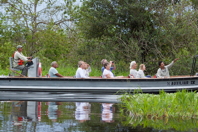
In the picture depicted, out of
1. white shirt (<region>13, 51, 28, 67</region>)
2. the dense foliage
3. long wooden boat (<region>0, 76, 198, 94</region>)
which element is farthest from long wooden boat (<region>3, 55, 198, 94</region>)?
the dense foliage

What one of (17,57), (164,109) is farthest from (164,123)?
(17,57)

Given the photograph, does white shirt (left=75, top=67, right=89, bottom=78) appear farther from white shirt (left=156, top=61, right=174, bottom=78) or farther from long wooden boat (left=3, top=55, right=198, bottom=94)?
white shirt (left=156, top=61, right=174, bottom=78)

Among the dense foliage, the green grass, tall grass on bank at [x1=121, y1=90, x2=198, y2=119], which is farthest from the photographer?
the dense foliage

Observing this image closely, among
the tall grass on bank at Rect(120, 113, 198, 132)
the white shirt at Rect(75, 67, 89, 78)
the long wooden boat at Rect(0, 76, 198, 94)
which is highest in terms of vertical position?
→ the white shirt at Rect(75, 67, 89, 78)

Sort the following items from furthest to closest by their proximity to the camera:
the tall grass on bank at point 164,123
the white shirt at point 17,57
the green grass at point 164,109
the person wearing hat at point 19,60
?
the person wearing hat at point 19,60 → the white shirt at point 17,57 → the green grass at point 164,109 → the tall grass on bank at point 164,123

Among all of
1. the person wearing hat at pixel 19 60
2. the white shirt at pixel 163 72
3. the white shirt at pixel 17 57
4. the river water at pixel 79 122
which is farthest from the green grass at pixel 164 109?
the person wearing hat at pixel 19 60

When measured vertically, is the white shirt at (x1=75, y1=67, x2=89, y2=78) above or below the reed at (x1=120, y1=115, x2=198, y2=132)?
above

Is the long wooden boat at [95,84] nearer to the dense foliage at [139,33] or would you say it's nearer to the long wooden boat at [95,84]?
the long wooden boat at [95,84]

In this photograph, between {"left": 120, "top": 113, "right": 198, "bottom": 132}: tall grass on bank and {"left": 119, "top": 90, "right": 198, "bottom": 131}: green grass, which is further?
{"left": 119, "top": 90, "right": 198, "bottom": 131}: green grass

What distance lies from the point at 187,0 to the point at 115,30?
4.14m

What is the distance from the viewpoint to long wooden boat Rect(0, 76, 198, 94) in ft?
54.0

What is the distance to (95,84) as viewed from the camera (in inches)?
658

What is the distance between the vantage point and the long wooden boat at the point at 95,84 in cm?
1647

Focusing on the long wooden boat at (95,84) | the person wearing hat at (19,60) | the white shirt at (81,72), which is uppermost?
the person wearing hat at (19,60)
